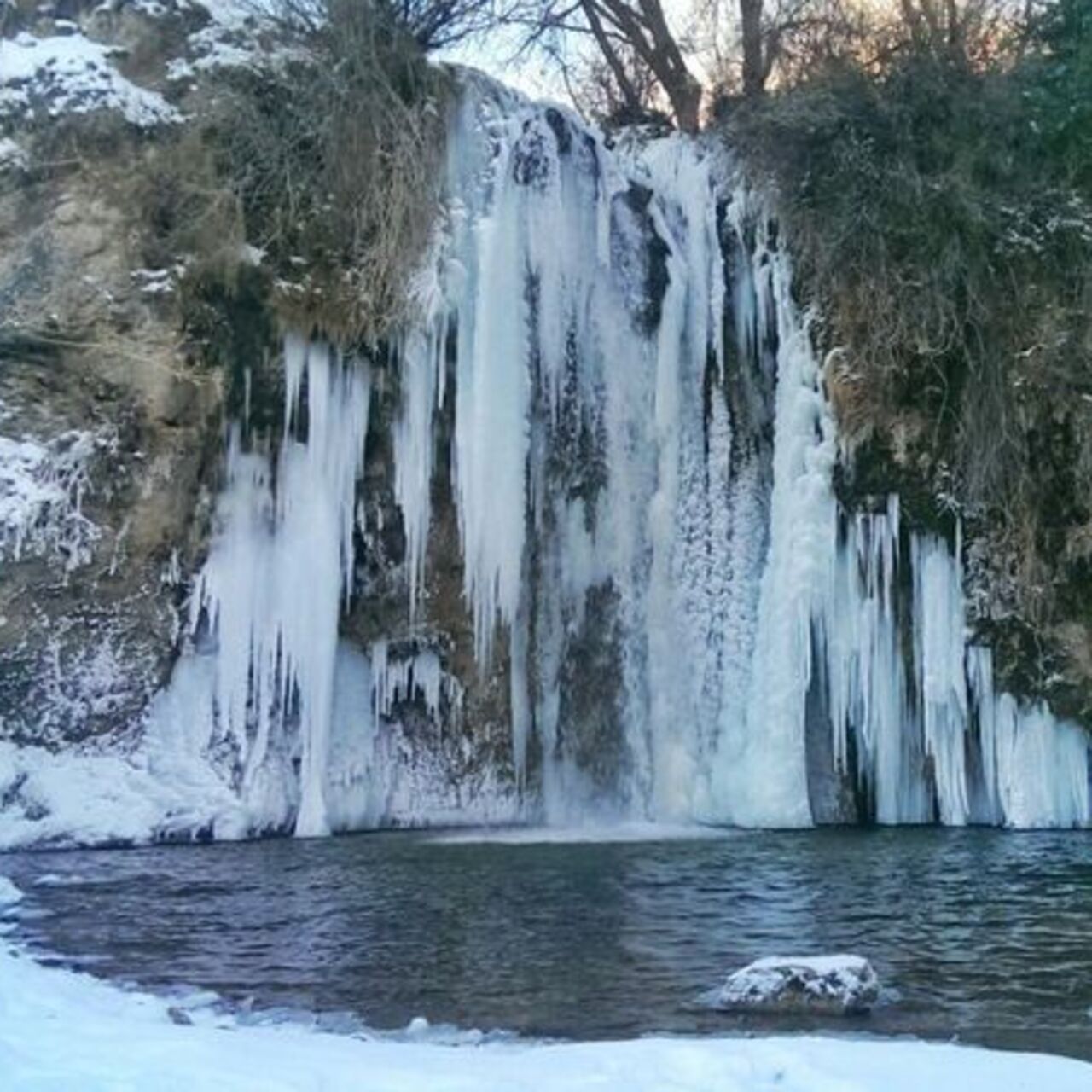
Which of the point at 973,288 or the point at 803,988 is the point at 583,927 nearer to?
the point at 803,988

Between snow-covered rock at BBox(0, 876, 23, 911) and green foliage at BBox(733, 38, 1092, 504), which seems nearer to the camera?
snow-covered rock at BBox(0, 876, 23, 911)

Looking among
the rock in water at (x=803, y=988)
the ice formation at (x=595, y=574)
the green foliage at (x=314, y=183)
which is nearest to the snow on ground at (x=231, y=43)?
the green foliage at (x=314, y=183)

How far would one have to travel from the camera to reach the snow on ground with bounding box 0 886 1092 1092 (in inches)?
180

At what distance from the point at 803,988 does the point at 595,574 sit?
9088 millimetres

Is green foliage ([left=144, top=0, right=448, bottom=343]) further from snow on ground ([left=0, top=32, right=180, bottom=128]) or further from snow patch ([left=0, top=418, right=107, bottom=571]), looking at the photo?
snow patch ([left=0, top=418, right=107, bottom=571])

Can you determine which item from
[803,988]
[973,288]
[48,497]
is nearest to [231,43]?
[48,497]

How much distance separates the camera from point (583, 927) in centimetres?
838

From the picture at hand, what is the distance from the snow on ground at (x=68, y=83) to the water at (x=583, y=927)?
675 centimetres

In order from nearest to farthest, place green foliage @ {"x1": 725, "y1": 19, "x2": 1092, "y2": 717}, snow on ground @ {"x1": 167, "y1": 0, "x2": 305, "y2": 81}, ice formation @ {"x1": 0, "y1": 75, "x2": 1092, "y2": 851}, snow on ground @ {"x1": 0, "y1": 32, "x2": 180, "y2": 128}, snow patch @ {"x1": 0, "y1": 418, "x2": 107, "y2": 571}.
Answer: snow patch @ {"x1": 0, "y1": 418, "x2": 107, "y2": 571} → ice formation @ {"x1": 0, "y1": 75, "x2": 1092, "y2": 851} → snow on ground @ {"x1": 0, "y1": 32, "x2": 180, "y2": 128} → green foliage @ {"x1": 725, "y1": 19, "x2": 1092, "y2": 717} → snow on ground @ {"x1": 167, "y1": 0, "x2": 305, "y2": 81}

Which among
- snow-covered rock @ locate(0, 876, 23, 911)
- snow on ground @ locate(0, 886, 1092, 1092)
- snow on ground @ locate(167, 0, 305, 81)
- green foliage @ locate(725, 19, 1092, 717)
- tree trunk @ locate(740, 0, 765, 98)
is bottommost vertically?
snow on ground @ locate(0, 886, 1092, 1092)

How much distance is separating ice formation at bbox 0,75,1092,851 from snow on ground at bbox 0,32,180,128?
2.68 m

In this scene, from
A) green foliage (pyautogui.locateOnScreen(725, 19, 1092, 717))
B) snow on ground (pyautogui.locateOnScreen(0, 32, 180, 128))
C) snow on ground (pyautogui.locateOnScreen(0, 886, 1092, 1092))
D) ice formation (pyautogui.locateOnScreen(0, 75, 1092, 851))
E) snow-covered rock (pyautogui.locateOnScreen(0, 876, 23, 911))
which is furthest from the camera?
green foliage (pyautogui.locateOnScreen(725, 19, 1092, 717))

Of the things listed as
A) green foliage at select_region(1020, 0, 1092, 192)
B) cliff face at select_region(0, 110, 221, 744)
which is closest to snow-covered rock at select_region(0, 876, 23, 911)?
Answer: cliff face at select_region(0, 110, 221, 744)

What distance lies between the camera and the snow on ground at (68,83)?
14266 millimetres
